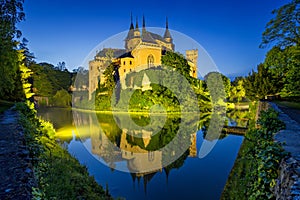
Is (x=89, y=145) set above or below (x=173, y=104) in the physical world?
below

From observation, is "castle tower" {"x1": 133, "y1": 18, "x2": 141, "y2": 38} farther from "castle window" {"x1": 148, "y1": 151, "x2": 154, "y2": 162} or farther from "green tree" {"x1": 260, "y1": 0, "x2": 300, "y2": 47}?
"castle window" {"x1": 148, "y1": 151, "x2": 154, "y2": 162}

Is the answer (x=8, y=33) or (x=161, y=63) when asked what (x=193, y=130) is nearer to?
(x=8, y=33)

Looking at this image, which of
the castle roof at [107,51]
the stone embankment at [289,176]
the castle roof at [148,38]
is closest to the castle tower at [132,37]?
the castle roof at [107,51]

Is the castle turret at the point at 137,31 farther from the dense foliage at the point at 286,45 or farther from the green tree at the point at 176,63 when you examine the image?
the dense foliage at the point at 286,45

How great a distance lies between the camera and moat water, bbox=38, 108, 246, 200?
7500mm

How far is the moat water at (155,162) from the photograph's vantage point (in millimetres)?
7500

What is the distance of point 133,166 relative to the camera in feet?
32.7

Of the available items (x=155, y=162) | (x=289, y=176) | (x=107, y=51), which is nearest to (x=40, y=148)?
(x=289, y=176)

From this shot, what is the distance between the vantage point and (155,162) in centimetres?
1038

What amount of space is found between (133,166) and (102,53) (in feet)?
150

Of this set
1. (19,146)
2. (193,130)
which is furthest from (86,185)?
(193,130)

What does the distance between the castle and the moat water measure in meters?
21.4

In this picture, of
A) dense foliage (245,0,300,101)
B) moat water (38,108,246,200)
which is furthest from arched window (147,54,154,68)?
dense foliage (245,0,300,101)

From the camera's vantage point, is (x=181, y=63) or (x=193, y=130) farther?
(x=181, y=63)
